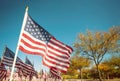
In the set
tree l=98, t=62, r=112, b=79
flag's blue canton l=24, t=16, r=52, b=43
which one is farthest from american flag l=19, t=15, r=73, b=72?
tree l=98, t=62, r=112, b=79

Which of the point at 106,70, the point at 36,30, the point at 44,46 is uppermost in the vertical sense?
the point at 106,70

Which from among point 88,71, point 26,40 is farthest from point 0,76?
point 88,71

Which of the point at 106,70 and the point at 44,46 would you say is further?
the point at 106,70

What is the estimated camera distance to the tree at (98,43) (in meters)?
41.0

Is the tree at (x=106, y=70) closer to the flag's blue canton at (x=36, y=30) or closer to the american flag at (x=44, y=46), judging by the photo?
the american flag at (x=44, y=46)

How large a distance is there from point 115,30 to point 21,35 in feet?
121

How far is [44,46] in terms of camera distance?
9.32m

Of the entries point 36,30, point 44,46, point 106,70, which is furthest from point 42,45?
point 106,70

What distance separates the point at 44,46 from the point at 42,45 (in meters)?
0.14

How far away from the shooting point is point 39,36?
9227mm

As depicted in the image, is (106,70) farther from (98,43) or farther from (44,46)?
(44,46)

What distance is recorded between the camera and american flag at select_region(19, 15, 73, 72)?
8.57 m

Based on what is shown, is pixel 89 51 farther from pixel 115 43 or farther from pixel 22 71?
pixel 22 71

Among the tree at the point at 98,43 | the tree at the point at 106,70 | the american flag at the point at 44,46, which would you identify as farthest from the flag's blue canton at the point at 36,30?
the tree at the point at 106,70
